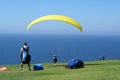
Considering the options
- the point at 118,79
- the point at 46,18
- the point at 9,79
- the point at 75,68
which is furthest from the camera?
the point at 46,18

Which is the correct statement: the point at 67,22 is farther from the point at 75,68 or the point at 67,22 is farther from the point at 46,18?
the point at 75,68

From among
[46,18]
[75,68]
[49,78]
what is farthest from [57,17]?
[49,78]

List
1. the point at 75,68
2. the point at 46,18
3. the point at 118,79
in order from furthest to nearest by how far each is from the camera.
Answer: the point at 46,18, the point at 75,68, the point at 118,79

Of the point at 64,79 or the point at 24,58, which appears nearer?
the point at 64,79

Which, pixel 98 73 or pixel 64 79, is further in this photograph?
pixel 98 73

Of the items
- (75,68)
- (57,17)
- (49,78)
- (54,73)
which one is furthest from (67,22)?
(49,78)

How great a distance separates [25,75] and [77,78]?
4.07 metres

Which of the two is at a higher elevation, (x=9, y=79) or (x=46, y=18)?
(x=46, y=18)

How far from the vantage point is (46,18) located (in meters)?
33.8

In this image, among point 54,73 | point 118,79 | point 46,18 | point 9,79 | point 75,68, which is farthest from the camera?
point 46,18

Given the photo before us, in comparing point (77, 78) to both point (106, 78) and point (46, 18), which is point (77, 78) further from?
point (46, 18)

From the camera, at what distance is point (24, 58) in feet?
98.3

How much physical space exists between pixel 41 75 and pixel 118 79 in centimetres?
574

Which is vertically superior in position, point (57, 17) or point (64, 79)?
point (57, 17)
